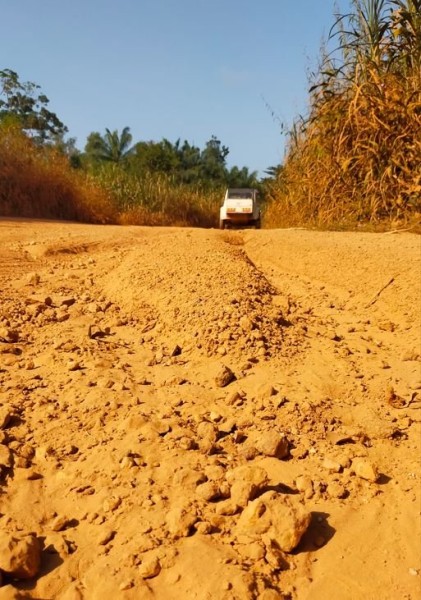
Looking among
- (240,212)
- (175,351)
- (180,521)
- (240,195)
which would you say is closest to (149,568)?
(180,521)

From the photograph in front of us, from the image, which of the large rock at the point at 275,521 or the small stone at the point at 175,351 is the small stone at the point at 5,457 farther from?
the small stone at the point at 175,351

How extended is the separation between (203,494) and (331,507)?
0.45 meters

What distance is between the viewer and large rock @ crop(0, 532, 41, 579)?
5.91 ft

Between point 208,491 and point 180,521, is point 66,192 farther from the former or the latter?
point 180,521

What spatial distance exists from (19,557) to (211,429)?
0.91m

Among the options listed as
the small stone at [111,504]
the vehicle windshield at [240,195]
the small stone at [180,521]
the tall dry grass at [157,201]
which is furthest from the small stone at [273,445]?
the vehicle windshield at [240,195]

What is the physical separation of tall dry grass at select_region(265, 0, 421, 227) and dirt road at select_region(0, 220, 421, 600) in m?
2.27

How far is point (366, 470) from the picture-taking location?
2312 millimetres

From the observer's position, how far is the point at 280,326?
3.38 m

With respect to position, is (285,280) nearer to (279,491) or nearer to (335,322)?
(335,322)

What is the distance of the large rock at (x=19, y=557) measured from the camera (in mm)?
1802

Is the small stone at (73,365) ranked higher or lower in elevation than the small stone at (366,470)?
higher

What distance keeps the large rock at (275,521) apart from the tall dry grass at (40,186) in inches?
404

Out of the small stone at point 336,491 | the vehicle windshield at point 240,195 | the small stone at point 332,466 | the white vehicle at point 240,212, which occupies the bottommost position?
the small stone at point 336,491
